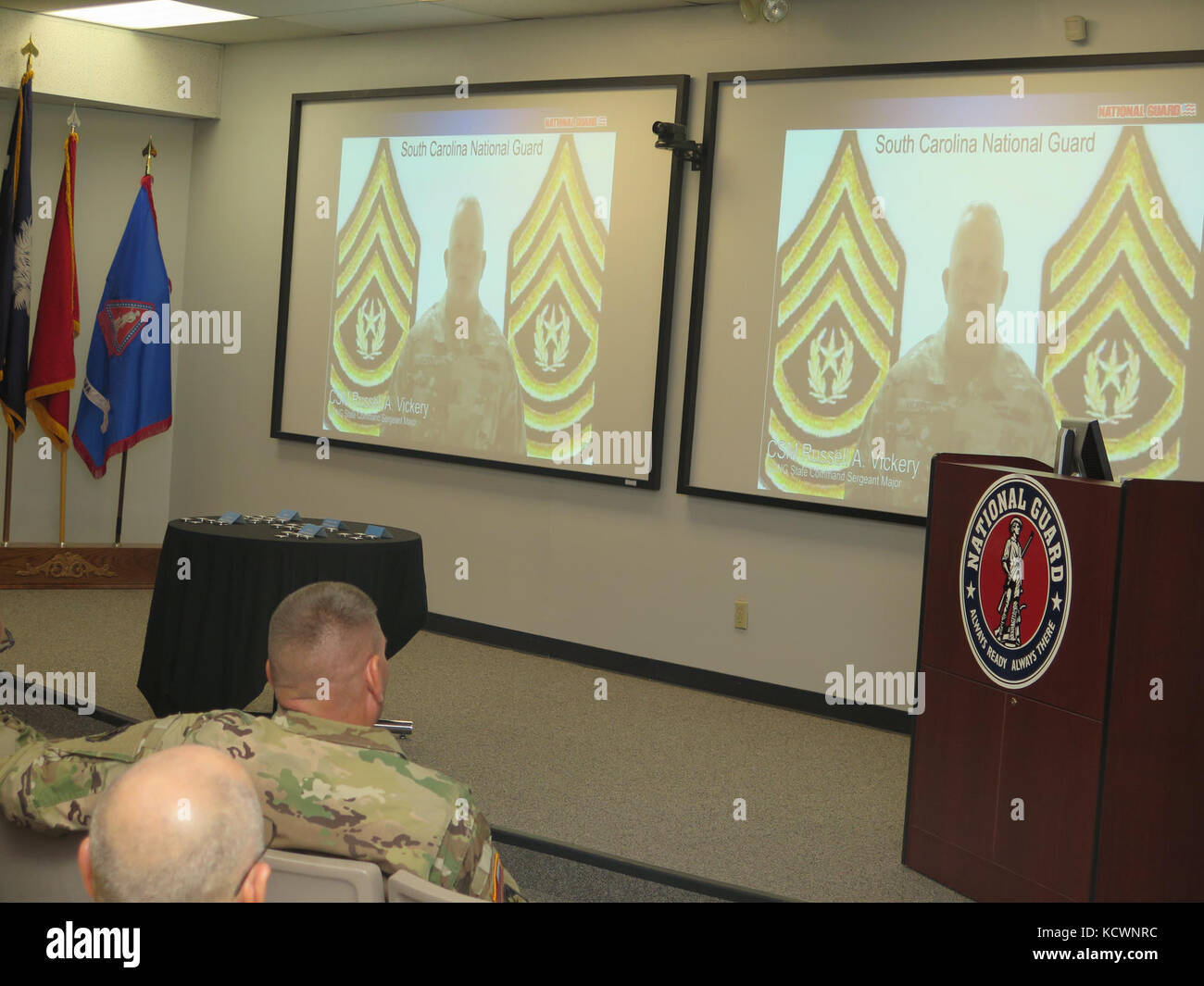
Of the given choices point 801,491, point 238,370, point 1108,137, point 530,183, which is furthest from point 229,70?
point 1108,137

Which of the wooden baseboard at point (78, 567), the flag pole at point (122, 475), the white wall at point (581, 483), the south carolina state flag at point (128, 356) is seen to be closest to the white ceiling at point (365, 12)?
the white wall at point (581, 483)

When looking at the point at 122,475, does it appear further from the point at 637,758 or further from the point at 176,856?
the point at 176,856

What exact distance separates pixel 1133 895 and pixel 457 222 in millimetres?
4574

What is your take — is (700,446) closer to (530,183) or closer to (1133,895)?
(530,183)

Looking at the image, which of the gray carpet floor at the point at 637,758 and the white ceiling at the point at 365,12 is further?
the white ceiling at the point at 365,12

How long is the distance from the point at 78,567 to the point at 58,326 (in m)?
1.33

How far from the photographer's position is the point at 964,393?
486cm

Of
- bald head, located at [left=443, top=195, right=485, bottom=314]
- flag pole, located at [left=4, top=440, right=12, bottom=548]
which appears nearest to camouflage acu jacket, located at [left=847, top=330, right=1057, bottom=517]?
bald head, located at [left=443, top=195, right=485, bottom=314]

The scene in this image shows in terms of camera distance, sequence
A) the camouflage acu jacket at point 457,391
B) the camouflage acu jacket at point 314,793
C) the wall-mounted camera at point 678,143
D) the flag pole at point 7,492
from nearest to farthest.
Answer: the camouflage acu jacket at point 314,793
the wall-mounted camera at point 678,143
the camouflage acu jacket at point 457,391
the flag pole at point 7,492

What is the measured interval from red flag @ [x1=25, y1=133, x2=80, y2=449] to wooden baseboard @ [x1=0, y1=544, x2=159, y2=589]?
2.14ft

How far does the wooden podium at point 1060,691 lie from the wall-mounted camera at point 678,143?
7.81ft

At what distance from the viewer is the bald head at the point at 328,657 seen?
2.23 metres

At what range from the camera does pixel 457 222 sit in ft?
20.8

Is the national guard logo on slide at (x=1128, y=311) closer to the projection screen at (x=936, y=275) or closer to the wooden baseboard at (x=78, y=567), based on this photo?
the projection screen at (x=936, y=275)
